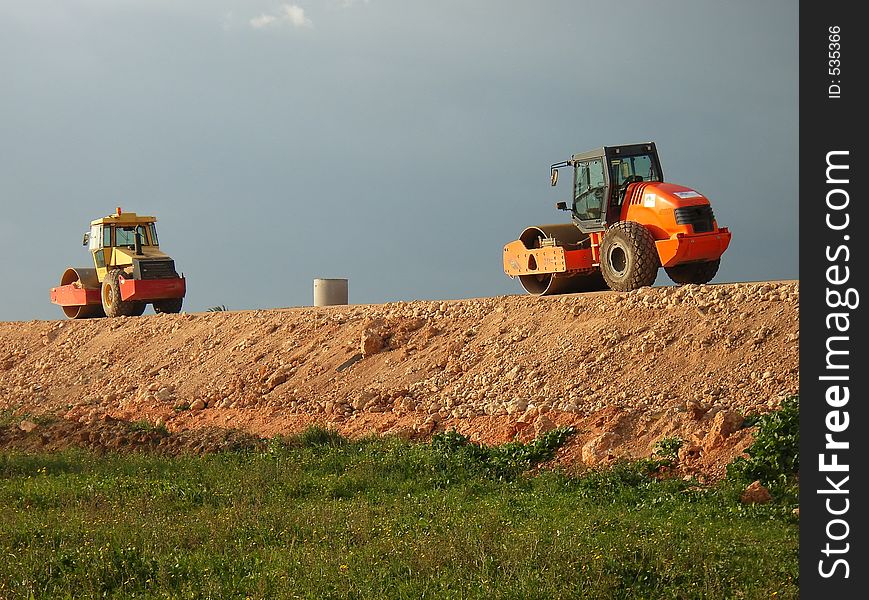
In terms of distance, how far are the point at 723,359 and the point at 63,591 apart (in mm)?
9865

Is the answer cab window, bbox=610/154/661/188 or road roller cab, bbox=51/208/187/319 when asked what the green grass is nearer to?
cab window, bbox=610/154/661/188

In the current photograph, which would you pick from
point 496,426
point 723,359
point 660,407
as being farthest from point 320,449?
point 723,359

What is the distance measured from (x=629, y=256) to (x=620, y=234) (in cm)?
53

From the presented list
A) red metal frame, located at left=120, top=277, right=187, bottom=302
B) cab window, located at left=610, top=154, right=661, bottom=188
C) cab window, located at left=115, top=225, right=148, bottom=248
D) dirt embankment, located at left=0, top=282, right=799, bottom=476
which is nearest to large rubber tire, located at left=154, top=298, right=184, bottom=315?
red metal frame, located at left=120, top=277, right=187, bottom=302

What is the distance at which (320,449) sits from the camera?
Result: 14.1 metres

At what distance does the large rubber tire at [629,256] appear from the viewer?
18469 mm

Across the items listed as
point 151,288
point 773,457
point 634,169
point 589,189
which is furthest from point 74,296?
point 773,457

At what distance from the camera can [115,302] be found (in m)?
28.5

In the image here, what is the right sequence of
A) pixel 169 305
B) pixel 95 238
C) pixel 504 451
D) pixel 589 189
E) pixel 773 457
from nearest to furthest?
1. pixel 773 457
2. pixel 504 451
3. pixel 589 189
4. pixel 169 305
5. pixel 95 238

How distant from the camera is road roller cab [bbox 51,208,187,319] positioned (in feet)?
91.5

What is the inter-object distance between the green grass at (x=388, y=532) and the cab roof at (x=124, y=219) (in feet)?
54.0

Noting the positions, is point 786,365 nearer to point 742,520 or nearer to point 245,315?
point 742,520

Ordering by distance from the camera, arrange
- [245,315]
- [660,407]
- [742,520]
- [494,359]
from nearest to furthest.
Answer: [742,520]
[660,407]
[494,359]
[245,315]

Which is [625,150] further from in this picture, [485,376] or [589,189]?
[485,376]
